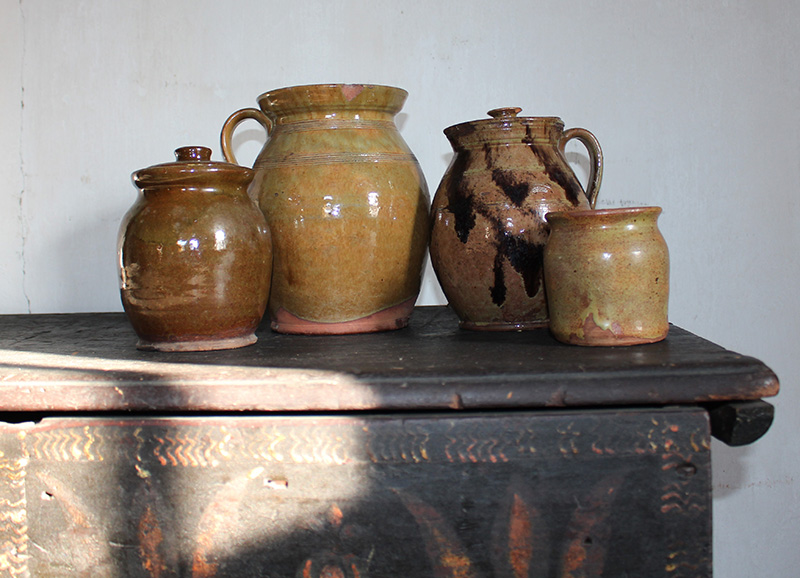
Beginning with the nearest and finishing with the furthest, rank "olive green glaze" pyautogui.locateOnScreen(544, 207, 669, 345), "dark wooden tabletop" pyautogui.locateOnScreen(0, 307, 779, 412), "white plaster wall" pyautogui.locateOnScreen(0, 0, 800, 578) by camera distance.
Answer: "dark wooden tabletop" pyautogui.locateOnScreen(0, 307, 779, 412), "olive green glaze" pyautogui.locateOnScreen(544, 207, 669, 345), "white plaster wall" pyautogui.locateOnScreen(0, 0, 800, 578)

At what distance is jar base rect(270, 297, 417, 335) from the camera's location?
987 millimetres

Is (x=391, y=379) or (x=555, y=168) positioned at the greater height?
(x=555, y=168)

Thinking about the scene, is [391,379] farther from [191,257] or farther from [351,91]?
[351,91]

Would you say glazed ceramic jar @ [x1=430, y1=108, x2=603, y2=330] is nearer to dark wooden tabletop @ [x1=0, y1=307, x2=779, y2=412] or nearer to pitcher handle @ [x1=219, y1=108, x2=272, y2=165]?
dark wooden tabletop @ [x1=0, y1=307, x2=779, y2=412]

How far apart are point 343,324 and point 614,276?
1.18 feet

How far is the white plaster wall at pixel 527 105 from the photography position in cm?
127

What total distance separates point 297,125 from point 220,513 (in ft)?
1.70

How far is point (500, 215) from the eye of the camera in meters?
0.92

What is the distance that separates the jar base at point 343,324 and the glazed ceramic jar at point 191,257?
11 cm

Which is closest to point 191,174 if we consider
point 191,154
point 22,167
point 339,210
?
point 191,154

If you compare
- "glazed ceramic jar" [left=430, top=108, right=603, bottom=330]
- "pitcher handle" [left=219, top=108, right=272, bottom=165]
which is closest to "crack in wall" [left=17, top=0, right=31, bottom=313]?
"pitcher handle" [left=219, top=108, right=272, bottom=165]

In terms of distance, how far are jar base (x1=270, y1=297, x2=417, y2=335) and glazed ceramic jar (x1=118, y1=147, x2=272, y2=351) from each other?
111mm

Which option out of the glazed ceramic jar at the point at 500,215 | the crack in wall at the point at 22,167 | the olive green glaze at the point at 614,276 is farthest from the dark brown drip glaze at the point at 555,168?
the crack in wall at the point at 22,167

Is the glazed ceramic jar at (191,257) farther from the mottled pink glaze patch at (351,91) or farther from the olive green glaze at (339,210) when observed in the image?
the mottled pink glaze patch at (351,91)
